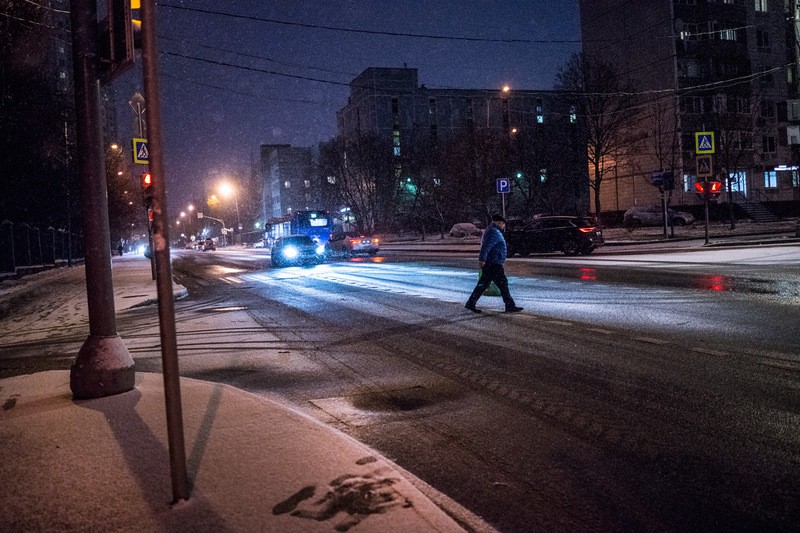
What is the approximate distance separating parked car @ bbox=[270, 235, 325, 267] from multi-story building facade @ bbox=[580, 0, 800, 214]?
30.9 meters

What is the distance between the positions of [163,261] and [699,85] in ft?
202

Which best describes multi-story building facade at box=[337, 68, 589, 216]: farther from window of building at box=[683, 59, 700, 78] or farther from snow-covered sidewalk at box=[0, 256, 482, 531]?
snow-covered sidewalk at box=[0, 256, 482, 531]

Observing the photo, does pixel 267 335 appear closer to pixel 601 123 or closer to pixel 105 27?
pixel 105 27

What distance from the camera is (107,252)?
6391 millimetres

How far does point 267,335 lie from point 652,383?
6.61m

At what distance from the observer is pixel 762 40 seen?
60.7m

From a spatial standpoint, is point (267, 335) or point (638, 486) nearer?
point (638, 486)

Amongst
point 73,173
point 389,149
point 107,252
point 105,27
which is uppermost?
point 389,149

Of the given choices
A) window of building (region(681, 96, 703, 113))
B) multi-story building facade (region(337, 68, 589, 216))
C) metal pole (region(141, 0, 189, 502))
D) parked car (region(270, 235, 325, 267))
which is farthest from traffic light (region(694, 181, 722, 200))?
multi-story building facade (region(337, 68, 589, 216))

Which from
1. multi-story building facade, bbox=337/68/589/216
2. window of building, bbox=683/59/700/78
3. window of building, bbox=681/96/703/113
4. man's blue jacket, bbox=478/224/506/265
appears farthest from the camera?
multi-story building facade, bbox=337/68/589/216

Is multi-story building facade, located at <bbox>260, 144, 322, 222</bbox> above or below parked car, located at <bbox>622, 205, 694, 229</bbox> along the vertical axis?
above

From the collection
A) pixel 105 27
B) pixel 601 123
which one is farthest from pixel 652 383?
pixel 601 123

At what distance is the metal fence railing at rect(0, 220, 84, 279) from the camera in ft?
105

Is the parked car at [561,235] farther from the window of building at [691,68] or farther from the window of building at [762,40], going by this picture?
the window of building at [762,40]
